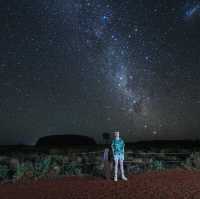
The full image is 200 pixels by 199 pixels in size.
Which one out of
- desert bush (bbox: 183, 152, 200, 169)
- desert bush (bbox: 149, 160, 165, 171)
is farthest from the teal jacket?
desert bush (bbox: 183, 152, 200, 169)

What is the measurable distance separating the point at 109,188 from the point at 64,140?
7651 cm

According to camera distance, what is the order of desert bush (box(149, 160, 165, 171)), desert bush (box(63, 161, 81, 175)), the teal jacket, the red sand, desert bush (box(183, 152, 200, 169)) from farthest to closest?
desert bush (box(183, 152, 200, 169))
desert bush (box(149, 160, 165, 171))
desert bush (box(63, 161, 81, 175))
the teal jacket
the red sand

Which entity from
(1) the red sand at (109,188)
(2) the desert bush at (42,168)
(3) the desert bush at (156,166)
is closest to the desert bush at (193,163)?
(3) the desert bush at (156,166)

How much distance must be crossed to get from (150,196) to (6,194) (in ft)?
13.1

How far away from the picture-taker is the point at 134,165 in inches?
681

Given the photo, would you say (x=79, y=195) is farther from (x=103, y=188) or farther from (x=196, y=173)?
(x=196, y=173)

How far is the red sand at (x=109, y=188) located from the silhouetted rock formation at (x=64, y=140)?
67.1m

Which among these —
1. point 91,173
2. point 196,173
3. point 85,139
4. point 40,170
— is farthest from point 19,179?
point 85,139

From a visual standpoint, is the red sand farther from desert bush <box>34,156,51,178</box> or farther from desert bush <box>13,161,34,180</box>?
desert bush <box>34,156,51,178</box>

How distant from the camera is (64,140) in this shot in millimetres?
86688

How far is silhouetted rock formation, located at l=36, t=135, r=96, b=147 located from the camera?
265 ft

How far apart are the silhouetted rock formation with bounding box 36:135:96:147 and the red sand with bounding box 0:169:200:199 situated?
67105 mm

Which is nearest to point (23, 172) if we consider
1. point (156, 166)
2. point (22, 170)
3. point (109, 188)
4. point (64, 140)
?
point (22, 170)

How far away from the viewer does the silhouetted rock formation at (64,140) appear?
80.7m
